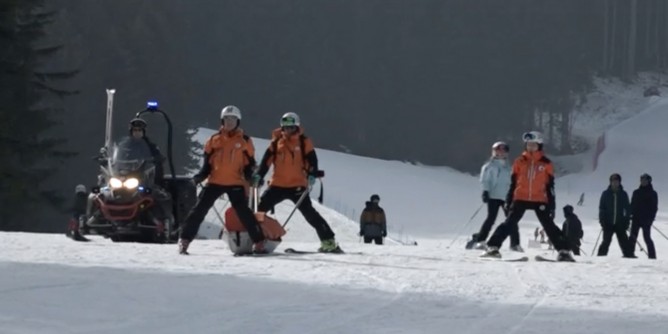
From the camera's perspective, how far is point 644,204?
2045 centimetres

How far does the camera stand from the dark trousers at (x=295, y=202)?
1387cm

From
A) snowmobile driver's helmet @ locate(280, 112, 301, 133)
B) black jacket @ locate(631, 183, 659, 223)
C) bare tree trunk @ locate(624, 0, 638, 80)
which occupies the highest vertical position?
bare tree trunk @ locate(624, 0, 638, 80)

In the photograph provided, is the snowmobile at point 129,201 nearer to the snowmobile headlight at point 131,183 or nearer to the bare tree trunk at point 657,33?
the snowmobile headlight at point 131,183

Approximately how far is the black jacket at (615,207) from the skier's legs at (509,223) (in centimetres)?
530

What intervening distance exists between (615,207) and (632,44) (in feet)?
263

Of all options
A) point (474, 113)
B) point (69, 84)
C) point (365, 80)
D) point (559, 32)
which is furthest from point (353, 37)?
point (69, 84)

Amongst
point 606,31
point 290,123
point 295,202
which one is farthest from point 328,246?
point 606,31

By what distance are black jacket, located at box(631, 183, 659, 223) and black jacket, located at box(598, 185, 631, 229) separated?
0.59 m

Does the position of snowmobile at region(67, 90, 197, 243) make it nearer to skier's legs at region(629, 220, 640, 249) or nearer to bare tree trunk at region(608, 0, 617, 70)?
skier's legs at region(629, 220, 640, 249)

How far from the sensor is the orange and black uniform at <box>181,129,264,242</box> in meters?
13.1

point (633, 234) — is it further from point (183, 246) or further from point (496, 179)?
point (183, 246)

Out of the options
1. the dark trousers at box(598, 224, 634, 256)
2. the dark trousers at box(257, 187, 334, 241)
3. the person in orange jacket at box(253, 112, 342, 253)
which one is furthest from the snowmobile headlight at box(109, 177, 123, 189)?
the dark trousers at box(598, 224, 634, 256)

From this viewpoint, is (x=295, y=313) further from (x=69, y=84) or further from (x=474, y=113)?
(x=474, y=113)

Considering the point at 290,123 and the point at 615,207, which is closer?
the point at 290,123
